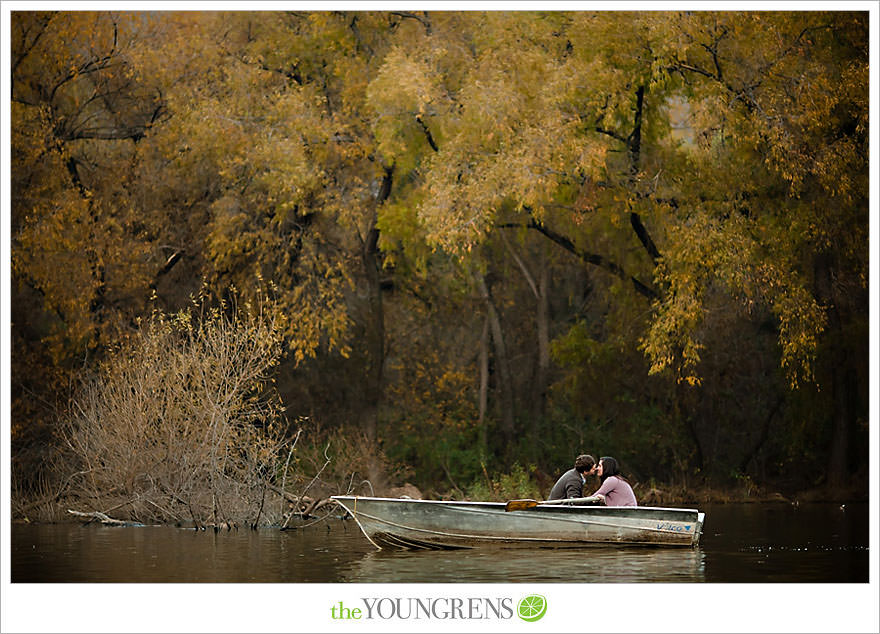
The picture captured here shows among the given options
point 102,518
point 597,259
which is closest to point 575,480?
point 102,518

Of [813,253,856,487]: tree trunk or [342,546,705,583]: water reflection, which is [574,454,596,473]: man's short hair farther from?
[813,253,856,487]: tree trunk

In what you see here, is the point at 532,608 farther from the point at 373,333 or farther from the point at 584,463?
the point at 373,333

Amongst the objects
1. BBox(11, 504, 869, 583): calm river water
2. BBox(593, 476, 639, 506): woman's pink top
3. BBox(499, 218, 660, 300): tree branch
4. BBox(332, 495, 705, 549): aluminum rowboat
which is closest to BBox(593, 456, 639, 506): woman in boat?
BBox(593, 476, 639, 506): woman's pink top

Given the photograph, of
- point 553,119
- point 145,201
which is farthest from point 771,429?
point 145,201

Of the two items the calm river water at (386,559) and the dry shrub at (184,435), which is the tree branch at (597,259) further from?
the dry shrub at (184,435)

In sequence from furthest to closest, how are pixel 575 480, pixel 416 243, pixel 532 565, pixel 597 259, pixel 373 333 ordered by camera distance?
pixel 373 333 < pixel 597 259 < pixel 416 243 < pixel 575 480 < pixel 532 565

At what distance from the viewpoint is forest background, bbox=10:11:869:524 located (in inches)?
820

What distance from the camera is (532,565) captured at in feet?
49.0

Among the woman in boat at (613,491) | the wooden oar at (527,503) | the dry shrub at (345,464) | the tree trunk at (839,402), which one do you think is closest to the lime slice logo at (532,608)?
the wooden oar at (527,503)

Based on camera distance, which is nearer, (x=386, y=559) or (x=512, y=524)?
(x=386, y=559)

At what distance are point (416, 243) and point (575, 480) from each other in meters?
9.63

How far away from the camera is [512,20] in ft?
78.2

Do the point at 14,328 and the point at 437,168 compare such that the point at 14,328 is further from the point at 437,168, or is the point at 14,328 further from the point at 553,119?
the point at 553,119

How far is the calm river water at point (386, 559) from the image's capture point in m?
13.9
